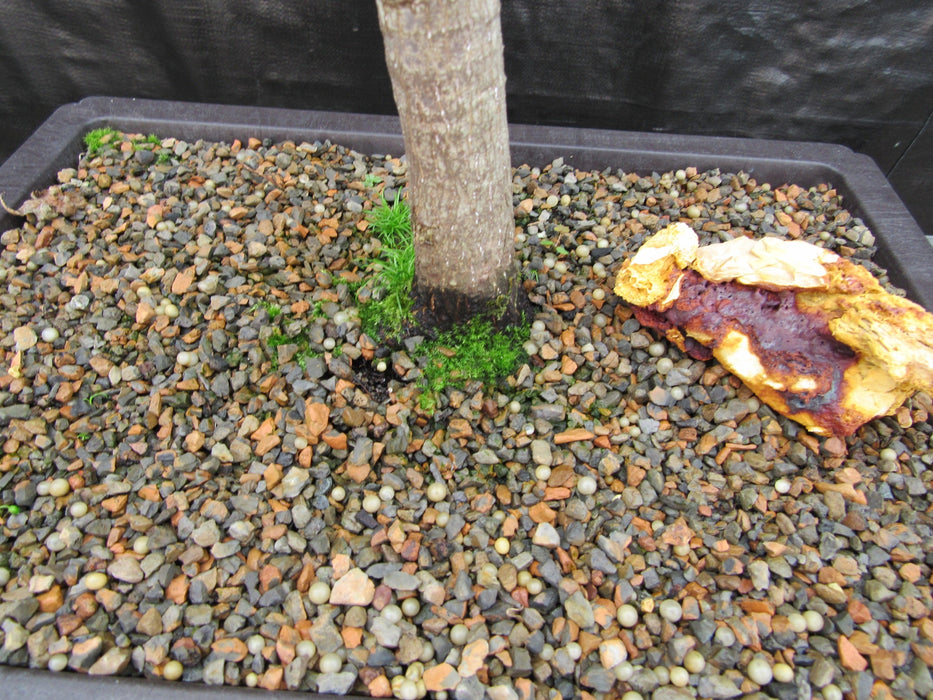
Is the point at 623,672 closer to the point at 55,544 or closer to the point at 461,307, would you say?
the point at 461,307

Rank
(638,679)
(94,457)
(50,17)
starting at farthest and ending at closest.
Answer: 1. (50,17)
2. (94,457)
3. (638,679)

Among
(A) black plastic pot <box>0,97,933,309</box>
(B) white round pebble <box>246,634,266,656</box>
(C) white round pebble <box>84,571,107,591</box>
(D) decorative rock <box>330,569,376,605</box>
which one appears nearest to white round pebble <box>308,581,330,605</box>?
(D) decorative rock <box>330,569,376,605</box>

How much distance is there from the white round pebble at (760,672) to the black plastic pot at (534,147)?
125 centimetres

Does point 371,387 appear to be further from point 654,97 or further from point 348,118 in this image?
point 654,97

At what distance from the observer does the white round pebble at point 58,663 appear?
1.21 metres

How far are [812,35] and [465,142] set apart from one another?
157cm

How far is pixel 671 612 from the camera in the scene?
4.20 feet

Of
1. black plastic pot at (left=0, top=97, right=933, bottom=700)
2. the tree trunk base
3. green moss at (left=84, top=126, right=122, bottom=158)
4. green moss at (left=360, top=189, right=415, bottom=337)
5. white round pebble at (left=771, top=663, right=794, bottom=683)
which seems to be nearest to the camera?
white round pebble at (left=771, top=663, right=794, bottom=683)

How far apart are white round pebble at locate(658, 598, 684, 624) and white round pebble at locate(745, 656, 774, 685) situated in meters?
0.15

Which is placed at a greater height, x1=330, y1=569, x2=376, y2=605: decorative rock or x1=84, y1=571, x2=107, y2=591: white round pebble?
x1=84, y1=571, x2=107, y2=591: white round pebble

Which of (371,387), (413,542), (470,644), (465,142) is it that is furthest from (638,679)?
(465,142)

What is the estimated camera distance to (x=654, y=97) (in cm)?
234

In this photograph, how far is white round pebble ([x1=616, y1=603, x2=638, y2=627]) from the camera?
1269 millimetres

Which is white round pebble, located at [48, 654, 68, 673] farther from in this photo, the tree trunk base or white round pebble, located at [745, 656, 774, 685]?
white round pebble, located at [745, 656, 774, 685]
